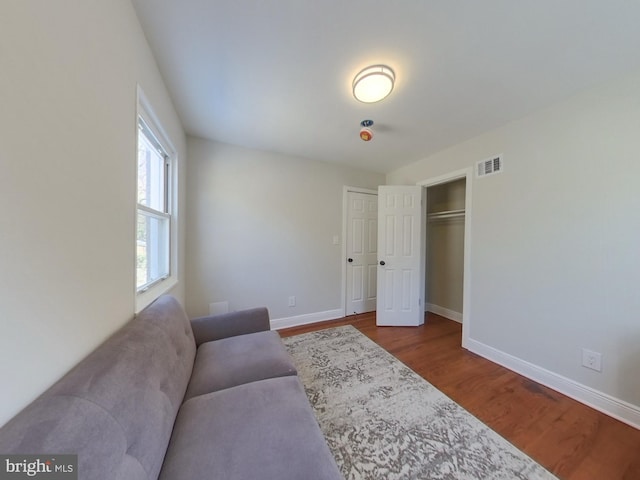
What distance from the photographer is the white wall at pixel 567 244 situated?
4.75ft

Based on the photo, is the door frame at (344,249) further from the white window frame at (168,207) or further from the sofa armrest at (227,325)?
the white window frame at (168,207)

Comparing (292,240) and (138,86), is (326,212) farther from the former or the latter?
(138,86)

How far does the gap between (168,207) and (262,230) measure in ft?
3.32

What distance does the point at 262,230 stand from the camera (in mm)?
2736

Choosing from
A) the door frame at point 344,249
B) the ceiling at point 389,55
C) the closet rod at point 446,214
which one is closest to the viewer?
the ceiling at point 389,55

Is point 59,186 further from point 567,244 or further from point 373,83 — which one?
point 567,244

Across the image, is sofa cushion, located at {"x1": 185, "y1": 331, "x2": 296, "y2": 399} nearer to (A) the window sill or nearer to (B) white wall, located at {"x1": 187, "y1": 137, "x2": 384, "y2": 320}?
(A) the window sill

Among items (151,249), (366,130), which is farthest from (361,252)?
(151,249)

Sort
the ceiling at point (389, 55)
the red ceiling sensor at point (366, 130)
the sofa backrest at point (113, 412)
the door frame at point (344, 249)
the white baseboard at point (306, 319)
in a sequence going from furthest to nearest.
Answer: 1. the door frame at point (344, 249)
2. the white baseboard at point (306, 319)
3. the red ceiling sensor at point (366, 130)
4. the ceiling at point (389, 55)
5. the sofa backrest at point (113, 412)

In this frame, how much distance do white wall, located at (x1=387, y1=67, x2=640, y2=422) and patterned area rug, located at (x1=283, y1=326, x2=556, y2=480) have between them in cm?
96

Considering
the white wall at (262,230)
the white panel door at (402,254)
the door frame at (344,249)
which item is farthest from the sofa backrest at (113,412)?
the white panel door at (402,254)

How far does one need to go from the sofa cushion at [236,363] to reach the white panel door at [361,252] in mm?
1924

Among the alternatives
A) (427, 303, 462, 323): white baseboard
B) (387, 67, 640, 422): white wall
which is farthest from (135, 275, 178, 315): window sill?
(427, 303, 462, 323): white baseboard

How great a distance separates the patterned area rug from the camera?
1.12m
